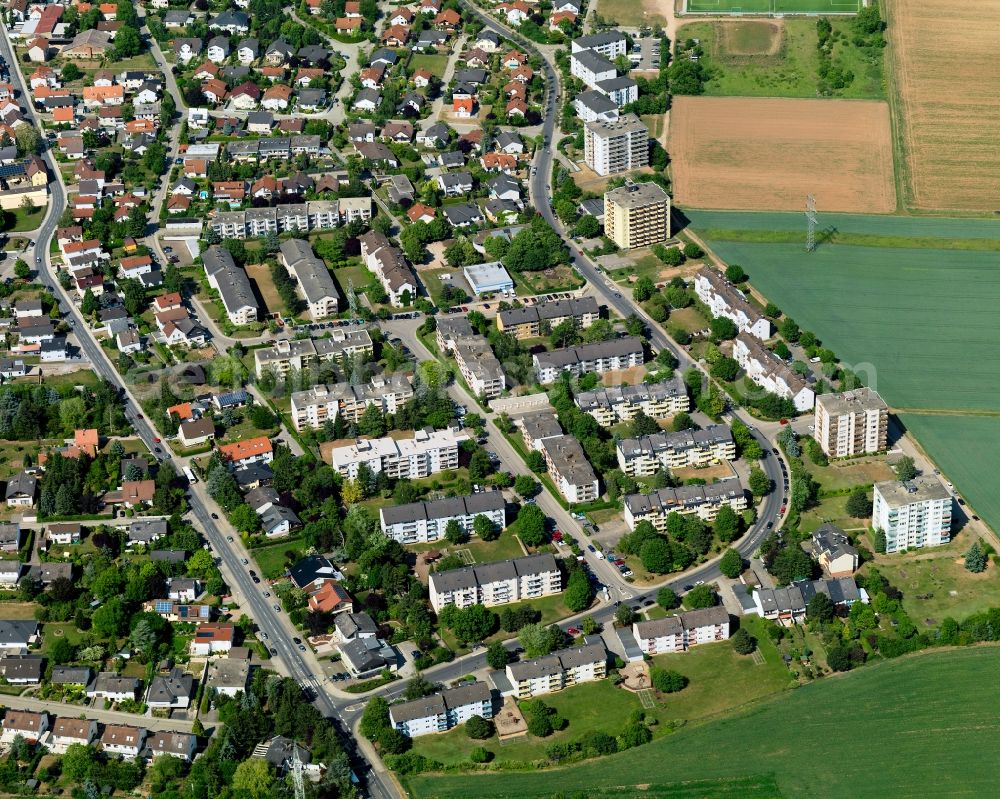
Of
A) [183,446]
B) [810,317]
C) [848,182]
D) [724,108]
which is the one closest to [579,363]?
[810,317]

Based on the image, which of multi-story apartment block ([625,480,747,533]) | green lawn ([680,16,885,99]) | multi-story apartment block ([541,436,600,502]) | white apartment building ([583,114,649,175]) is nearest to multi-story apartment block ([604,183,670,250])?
white apartment building ([583,114,649,175])

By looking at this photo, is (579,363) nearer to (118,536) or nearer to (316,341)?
(316,341)

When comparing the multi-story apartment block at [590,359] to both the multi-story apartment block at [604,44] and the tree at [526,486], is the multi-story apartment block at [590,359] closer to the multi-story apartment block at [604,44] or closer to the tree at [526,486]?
the tree at [526,486]

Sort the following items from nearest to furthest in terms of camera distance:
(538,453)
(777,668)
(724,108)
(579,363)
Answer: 1. (777,668)
2. (538,453)
3. (579,363)
4. (724,108)

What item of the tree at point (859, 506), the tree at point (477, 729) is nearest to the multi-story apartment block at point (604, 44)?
the tree at point (859, 506)

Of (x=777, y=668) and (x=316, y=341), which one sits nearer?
(x=777, y=668)

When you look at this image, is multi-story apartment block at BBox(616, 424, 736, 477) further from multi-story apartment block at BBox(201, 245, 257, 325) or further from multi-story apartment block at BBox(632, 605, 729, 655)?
multi-story apartment block at BBox(201, 245, 257, 325)
